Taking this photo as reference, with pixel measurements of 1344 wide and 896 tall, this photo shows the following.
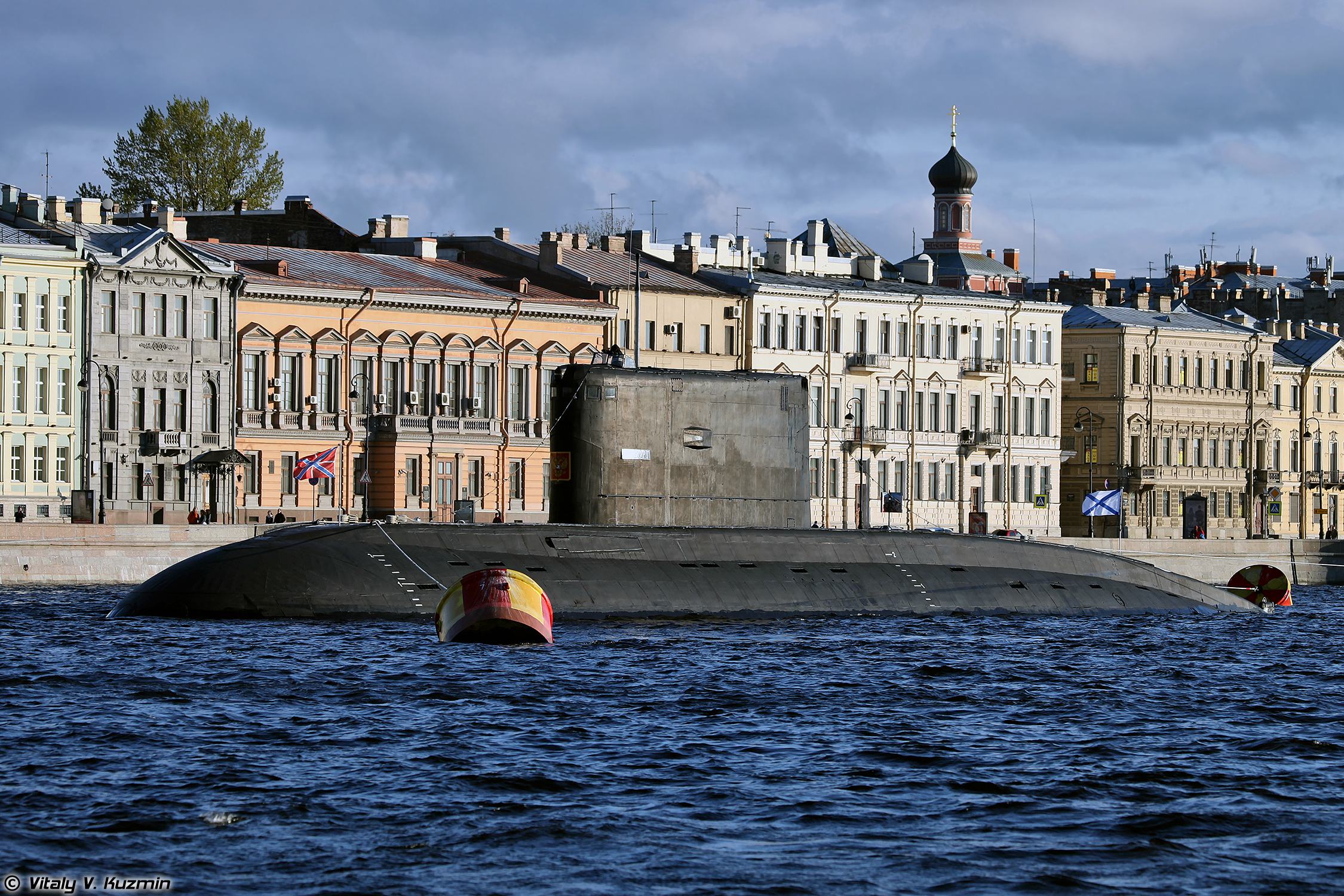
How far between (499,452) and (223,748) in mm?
56908

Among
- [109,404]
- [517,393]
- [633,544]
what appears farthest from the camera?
[517,393]

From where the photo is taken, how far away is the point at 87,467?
71562mm

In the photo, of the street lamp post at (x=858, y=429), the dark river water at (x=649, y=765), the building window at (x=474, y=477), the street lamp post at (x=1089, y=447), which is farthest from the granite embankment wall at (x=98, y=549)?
the street lamp post at (x=1089, y=447)

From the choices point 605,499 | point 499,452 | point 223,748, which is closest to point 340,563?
point 605,499

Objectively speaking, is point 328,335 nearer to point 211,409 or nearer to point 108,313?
point 211,409

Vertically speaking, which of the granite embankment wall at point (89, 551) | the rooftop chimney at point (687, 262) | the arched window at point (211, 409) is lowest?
the granite embankment wall at point (89, 551)

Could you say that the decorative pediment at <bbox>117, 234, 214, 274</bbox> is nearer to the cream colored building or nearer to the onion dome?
the cream colored building

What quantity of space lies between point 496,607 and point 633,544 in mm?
5042

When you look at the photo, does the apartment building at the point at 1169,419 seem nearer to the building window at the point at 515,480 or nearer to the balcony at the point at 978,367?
the balcony at the point at 978,367

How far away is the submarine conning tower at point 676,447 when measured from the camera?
129 ft

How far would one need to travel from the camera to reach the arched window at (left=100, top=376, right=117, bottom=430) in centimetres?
7212

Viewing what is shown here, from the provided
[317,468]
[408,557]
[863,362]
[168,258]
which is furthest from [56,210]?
[408,557]

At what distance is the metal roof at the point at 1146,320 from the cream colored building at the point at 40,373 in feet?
162

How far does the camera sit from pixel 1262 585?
58.7 metres
